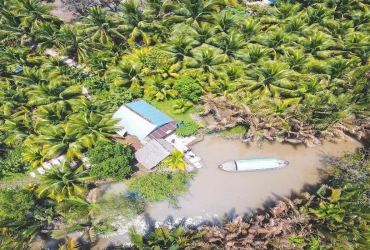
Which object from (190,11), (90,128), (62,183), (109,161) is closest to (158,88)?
(90,128)

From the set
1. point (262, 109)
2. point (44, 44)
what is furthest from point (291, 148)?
point (44, 44)

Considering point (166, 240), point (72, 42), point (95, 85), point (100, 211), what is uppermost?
point (72, 42)

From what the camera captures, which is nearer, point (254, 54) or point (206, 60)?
point (254, 54)

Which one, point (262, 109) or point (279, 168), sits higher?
point (262, 109)

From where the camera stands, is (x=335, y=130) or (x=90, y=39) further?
(x=90, y=39)

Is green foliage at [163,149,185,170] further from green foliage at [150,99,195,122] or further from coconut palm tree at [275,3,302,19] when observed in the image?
coconut palm tree at [275,3,302,19]

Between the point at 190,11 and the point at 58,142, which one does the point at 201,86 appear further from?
the point at 58,142

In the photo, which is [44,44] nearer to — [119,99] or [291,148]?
[119,99]
